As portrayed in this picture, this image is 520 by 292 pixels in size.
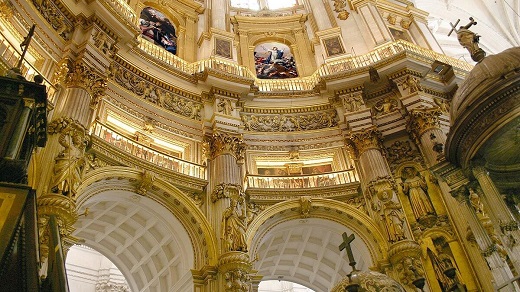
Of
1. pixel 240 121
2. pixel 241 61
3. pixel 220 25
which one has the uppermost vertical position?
pixel 220 25

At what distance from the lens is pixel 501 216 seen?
10453 mm

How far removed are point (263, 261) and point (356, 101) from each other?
781cm

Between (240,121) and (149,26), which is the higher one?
(149,26)

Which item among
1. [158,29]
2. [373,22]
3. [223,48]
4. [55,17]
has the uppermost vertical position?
[373,22]

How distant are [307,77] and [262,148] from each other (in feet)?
16.5

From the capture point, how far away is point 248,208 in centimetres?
1625

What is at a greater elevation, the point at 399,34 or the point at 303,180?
the point at 399,34

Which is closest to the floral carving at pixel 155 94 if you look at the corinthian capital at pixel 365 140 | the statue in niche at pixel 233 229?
the statue in niche at pixel 233 229

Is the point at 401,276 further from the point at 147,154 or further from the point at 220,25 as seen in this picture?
the point at 220,25

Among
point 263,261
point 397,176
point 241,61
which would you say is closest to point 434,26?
point 241,61

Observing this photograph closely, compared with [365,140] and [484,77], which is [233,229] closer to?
[365,140]

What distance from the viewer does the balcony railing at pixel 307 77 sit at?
63.5ft

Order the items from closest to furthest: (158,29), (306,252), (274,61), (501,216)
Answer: (501,216) → (306,252) → (158,29) → (274,61)

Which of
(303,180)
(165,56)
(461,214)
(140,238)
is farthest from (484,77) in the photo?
(165,56)
